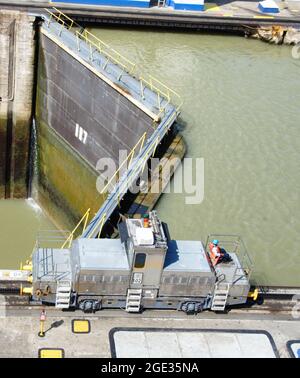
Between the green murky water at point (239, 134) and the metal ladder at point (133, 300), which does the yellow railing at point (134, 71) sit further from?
→ the metal ladder at point (133, 300)

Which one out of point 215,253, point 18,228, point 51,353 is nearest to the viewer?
point 51,353

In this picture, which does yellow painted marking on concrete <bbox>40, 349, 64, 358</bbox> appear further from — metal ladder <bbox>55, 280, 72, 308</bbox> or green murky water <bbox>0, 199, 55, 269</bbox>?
green murky water <bbox>0, 199, 55, 269</bbox>

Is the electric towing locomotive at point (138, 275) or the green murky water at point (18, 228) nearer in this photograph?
the electric towing locomotive at point (138, 275)

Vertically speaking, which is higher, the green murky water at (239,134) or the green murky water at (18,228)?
the green murky water at (239,134)

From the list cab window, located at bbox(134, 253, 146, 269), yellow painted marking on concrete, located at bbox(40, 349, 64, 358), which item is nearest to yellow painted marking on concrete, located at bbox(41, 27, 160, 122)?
cab window, located at bbox(134, 253, 146, 269)

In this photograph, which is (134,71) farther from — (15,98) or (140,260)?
(140,260)

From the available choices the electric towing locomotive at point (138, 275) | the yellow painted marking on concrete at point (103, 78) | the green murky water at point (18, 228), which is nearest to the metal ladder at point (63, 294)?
the electric towing locomotive at point (138, 275)

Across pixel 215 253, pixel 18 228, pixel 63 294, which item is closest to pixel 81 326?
pixel 63 294
